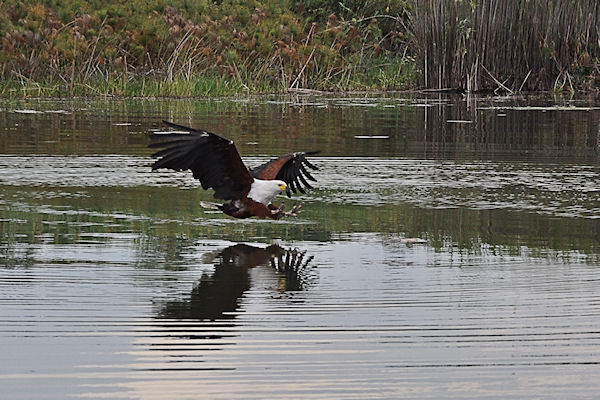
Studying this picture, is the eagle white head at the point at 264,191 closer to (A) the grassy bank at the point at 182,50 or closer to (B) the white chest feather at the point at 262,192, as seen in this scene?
(B) the white chest feather at the point at 262,192

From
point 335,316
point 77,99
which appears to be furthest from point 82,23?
point 335,316

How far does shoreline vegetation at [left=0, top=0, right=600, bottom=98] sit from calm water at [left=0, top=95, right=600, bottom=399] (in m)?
10.6

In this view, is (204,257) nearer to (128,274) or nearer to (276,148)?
(128,274)

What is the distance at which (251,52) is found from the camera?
27.1 m

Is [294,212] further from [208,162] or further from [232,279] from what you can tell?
[232,279]

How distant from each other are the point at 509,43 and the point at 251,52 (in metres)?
5.25

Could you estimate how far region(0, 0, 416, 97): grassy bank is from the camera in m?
24.1

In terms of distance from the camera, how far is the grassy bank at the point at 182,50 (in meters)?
24.1

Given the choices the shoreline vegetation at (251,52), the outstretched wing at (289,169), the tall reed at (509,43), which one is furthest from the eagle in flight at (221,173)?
the tall reed at (509,43)

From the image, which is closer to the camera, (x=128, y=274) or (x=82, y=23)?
(x=128, y=274)

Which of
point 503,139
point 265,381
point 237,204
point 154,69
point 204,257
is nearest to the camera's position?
point 265,381

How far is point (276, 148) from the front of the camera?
1388cm

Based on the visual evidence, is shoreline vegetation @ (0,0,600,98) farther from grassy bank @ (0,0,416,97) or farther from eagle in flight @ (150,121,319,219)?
eagle in flight @ (150,121,319,219)

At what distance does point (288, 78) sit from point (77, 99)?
4.77 meters
